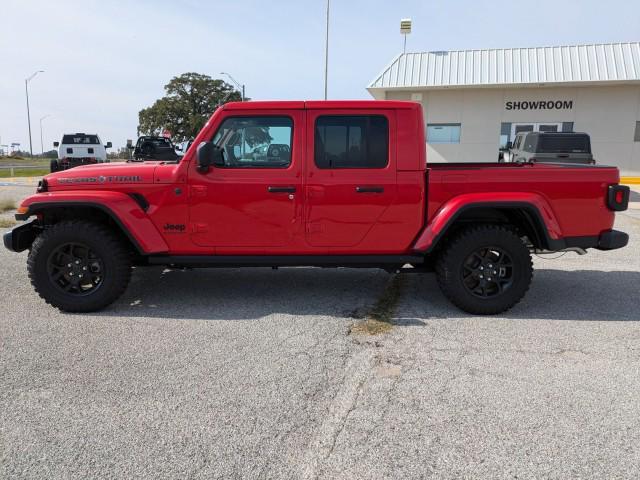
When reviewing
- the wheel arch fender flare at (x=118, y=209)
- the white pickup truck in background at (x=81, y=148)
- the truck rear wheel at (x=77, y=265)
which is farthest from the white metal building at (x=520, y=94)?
the truck rear wheel at (x=77, y=265)

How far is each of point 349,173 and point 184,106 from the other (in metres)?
44.0

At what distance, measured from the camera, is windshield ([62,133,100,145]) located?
20.8m

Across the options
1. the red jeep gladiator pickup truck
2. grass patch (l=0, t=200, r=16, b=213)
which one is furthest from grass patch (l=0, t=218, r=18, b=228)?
the red jeep gladiator pickup truck

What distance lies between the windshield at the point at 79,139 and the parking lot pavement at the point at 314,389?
58.6 feet

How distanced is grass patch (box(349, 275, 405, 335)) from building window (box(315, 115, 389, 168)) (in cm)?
137

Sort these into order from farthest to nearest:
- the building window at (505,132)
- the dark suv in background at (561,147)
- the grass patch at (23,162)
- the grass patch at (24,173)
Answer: the grass patch at (23,162), the grass patch at (24,173), the building window at (505,132), the dark suv in background at (561,147)

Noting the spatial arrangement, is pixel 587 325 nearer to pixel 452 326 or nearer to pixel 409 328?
pixel 452 326

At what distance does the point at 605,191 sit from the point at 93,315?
4849mm

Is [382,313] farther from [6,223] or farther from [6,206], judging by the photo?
[6,206]

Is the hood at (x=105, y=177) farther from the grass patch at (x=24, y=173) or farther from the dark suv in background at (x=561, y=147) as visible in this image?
the grass patch at (x=24, y=173)

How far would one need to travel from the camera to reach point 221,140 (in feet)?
14.6

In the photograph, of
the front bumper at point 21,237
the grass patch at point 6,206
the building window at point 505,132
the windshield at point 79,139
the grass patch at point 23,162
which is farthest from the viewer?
the grass patch at point 23,162

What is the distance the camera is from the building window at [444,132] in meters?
20.0

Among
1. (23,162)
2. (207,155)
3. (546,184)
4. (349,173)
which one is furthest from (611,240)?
(23,162)
